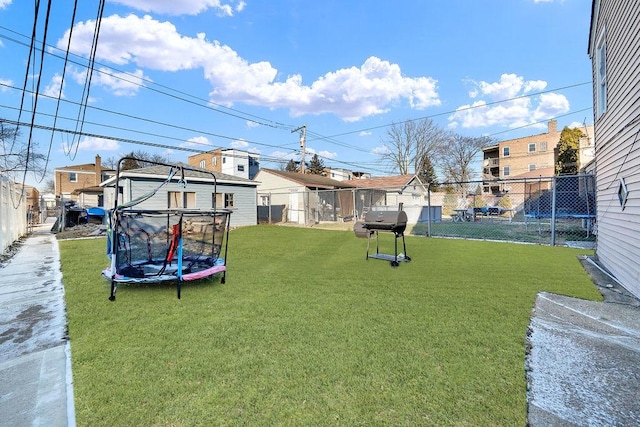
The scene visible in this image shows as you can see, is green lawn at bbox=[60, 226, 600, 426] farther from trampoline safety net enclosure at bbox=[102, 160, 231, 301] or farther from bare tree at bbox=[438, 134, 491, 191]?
bare tree at bbox=[438, 134, 491, 191]

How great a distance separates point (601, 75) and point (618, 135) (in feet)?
7.88

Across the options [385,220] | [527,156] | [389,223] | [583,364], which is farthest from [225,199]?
[527,156]

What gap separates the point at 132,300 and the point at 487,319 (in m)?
4.60

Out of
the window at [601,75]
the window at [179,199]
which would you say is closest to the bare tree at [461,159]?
the window at [179,199]

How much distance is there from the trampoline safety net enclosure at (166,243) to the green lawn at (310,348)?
1.03ft

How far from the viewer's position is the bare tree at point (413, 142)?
112ft

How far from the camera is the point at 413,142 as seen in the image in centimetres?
3478

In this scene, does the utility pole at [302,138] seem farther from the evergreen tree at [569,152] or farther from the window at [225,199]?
the evergreen tree at [569,152]

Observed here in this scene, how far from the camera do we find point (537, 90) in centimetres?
1834

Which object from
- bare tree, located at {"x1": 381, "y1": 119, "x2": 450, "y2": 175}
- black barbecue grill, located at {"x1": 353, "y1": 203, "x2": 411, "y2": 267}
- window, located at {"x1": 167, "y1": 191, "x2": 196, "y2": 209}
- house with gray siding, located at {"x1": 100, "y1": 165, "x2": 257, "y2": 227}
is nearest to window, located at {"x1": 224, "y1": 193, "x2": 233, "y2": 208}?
house with gray siding, located at {"x1": 100, "y1": 165, "x2": 257, "y2": 227}

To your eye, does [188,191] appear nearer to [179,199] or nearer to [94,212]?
[179,199]

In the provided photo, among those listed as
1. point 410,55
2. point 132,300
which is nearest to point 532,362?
point 132,300

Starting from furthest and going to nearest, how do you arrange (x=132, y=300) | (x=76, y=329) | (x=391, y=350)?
(x=132, y=300) → (x=76, y=329) → (x=391, y=350)

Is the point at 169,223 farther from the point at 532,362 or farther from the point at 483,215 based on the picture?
the point at 483,215
